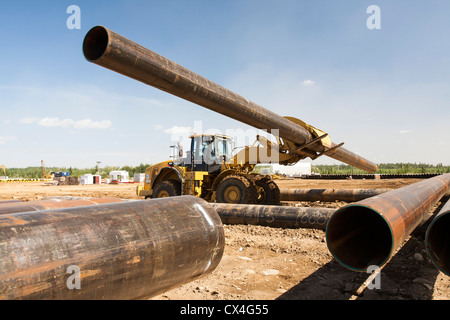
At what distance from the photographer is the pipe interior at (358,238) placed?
271cm

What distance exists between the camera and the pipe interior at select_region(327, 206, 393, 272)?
107 inches

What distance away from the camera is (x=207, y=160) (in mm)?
9508

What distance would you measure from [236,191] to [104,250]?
6.30 meters

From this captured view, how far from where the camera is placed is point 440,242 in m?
3.08

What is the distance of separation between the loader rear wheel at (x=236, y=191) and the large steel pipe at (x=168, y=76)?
1.96 metres

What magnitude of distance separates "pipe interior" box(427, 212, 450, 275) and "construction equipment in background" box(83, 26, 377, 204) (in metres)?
3.51

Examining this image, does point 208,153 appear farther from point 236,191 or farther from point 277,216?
point 277,216

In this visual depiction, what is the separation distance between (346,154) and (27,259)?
9.03m

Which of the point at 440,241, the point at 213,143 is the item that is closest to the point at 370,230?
the point at 440,241
